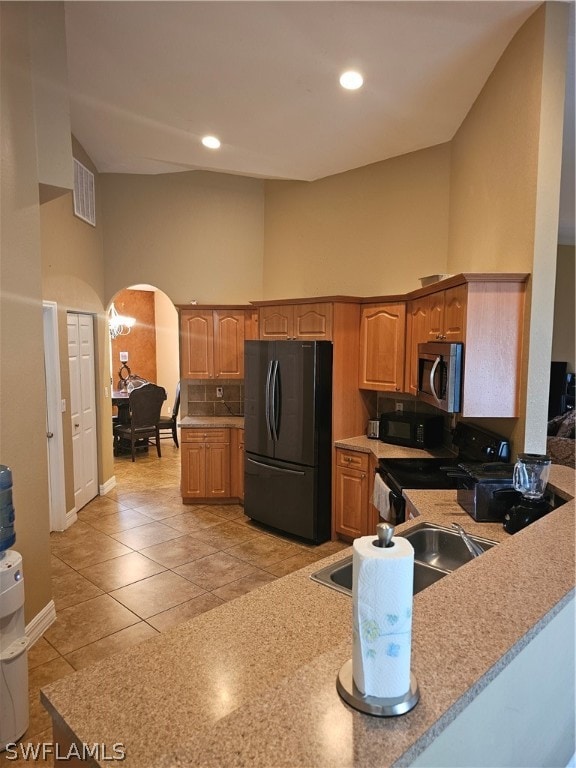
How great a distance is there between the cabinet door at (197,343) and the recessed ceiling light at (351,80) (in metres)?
2.77

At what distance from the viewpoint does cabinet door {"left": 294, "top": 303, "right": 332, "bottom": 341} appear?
420cm

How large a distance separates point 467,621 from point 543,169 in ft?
7.05

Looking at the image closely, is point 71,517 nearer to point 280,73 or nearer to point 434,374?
point 434,374

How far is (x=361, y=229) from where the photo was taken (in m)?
4.65

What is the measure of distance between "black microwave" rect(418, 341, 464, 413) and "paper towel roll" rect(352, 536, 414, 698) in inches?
76.1

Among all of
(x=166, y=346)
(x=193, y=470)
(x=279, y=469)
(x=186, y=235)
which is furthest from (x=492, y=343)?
(x=166, y=346)

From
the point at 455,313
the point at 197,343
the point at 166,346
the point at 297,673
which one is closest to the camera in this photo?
the point at 297,673

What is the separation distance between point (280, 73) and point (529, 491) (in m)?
2.78

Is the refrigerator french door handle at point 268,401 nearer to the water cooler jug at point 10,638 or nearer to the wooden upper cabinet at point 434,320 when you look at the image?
the wooden upper cabinet at point 434,320

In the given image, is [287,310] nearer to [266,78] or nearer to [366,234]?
[366,234]

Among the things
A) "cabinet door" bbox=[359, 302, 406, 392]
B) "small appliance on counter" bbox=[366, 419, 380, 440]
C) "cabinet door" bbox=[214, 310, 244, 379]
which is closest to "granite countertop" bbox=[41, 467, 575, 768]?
"cabinet door" bbox=[359, 302, 406, 392]

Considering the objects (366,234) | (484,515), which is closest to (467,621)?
(484,515)
